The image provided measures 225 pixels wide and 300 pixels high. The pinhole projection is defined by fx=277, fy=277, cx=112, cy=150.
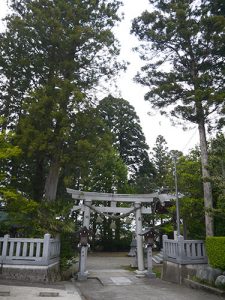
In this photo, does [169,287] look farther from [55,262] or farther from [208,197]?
[55,262]

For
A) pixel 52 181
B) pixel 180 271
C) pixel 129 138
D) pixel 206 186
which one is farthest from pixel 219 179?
pixel 129 138

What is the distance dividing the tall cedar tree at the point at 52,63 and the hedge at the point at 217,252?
7127 millimetres

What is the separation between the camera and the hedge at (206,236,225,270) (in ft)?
27.5

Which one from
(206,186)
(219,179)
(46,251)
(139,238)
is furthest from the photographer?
(139,238)

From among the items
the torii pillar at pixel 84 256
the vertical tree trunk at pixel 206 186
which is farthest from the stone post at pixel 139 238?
the vertical tree trunk at pixel 206 186

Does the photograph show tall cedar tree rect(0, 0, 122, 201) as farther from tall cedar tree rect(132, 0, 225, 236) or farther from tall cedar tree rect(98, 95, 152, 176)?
tall cedar tree rect(98, 95, 152, 176)

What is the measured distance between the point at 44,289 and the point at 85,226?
200 inches

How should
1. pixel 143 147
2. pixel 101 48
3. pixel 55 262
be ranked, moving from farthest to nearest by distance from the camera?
pixel 143 147 < pixel 101 48 < pixel 55 262

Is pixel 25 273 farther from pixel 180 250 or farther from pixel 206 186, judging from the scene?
pixel 206 186

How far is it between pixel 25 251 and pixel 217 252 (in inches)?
245

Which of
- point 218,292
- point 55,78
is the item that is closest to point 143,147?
point 55,78

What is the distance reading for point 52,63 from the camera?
14.1 metres

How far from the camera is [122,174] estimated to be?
2630 cm

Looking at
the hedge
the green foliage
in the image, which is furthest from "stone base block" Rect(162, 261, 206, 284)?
the green foliage
